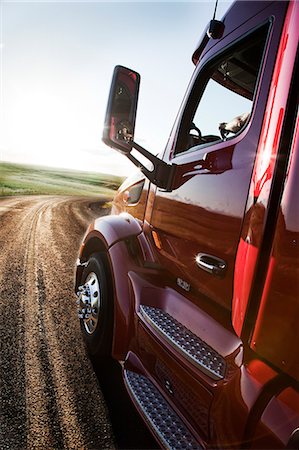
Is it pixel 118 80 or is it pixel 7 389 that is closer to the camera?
pixel 118 80

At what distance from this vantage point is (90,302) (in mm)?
3008

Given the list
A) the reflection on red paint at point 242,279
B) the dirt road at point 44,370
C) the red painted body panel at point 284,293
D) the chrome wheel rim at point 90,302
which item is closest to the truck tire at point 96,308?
the chrome wheel rim at point 90,302

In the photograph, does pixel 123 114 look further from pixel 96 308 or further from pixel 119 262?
pixel 96 308

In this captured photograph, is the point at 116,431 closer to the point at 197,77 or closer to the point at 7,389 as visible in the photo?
the point at 7,389

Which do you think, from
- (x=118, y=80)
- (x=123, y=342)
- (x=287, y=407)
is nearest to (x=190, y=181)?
(x=118, y=80)

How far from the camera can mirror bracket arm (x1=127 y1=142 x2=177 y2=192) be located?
7.78 feet

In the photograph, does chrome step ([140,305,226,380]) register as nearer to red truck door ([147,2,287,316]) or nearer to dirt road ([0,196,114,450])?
red truck door ([147,2,287,316])

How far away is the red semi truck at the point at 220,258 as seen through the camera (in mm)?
1399

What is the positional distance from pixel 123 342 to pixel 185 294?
550 millimetres

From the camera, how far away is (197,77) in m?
2.37

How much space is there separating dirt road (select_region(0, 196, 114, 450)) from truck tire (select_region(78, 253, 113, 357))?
7.6 inches

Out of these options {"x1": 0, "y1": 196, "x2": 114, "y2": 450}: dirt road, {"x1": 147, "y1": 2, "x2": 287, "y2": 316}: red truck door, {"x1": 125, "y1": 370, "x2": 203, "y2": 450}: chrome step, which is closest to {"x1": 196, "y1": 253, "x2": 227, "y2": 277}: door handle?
{"x1": 147, "y1": 2, "x2": 287, "y2": 316}: red truck door

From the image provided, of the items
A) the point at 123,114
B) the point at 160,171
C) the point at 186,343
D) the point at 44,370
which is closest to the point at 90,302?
the point at 44,370

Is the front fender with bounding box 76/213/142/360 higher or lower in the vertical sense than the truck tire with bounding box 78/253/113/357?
higher
